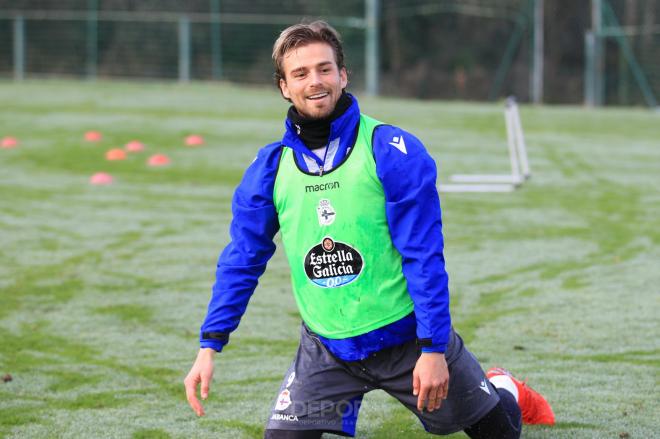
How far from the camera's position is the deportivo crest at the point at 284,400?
423 cm

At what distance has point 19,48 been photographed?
1050 inches

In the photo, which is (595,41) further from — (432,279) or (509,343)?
(432,279)

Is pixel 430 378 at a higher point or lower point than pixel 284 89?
lower

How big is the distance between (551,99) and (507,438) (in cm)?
2151

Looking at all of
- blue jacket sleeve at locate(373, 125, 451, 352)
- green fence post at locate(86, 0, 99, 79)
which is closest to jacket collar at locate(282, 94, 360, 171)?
blue jacket sleeve at locate(373, 125, 451, 352)

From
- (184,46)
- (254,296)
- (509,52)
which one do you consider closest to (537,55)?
(509,52)

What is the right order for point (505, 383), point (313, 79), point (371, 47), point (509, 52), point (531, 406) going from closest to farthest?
point (313, 79) → point (505, 383) → point (531, 406) → point (371, 47) → point (509, 52)

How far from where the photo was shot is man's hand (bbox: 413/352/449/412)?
12.7ft

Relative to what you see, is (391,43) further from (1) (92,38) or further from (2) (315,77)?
(2) (315,77)

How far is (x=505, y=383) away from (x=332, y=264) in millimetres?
1125

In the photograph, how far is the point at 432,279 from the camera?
3863 mm

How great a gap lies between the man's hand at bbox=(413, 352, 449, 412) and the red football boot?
100 cm

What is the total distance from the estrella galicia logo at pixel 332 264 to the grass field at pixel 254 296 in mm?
1306

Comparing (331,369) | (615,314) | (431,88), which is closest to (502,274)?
(615,314)
